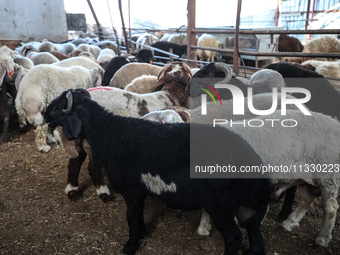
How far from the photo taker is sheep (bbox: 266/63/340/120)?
12.3ft

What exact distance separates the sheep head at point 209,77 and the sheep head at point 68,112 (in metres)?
1.69

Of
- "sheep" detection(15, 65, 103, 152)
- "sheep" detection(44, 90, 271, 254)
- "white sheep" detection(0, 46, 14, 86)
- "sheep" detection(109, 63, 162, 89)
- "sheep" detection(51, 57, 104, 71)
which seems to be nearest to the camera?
"sheep" detection(44, 90, 271, 254)

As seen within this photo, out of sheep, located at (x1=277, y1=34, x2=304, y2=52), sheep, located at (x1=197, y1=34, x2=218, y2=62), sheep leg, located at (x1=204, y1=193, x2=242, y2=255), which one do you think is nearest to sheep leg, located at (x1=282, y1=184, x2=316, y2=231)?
sheep leg, located at (x1=204, y1=193, x2=242, y2=255)

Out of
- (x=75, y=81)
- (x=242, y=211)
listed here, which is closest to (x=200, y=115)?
(x=242, y=211)

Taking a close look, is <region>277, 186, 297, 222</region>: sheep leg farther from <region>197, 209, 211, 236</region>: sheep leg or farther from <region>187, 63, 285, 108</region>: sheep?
<region>187, 63, 285, 108</region>: sheep

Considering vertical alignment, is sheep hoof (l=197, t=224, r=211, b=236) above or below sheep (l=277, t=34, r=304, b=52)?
below

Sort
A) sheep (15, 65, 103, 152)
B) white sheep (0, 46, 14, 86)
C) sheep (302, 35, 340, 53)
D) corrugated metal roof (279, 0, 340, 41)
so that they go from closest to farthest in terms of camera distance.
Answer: sheep (15, 65, 103, 152)
white sheep (0, 46, 14, 86)
sheep (302, 35, 340, 53)
corrugated metal roof (279, 0, 340, 41)

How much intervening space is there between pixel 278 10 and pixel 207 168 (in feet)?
72.6

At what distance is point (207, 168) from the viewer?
200cm

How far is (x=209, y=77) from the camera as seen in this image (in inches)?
155

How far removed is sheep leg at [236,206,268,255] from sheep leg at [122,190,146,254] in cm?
82

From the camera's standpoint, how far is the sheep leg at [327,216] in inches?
96.1

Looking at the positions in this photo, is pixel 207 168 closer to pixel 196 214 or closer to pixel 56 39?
pixel 196 214

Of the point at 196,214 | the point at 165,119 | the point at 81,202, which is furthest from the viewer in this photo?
the point at 81,202
